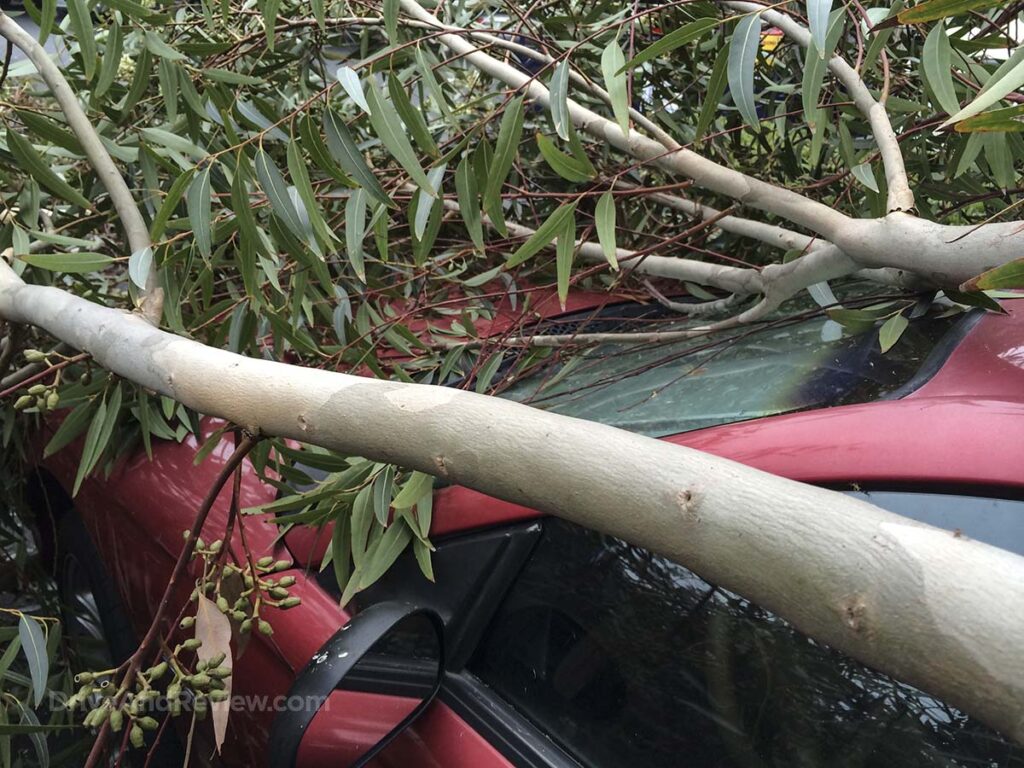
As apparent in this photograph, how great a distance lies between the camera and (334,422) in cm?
Answer: 108

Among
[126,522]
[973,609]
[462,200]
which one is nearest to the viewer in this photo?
[973,609]

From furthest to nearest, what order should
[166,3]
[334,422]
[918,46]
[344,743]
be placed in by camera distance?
[166,3], [918,46], [344,743], [334,422]

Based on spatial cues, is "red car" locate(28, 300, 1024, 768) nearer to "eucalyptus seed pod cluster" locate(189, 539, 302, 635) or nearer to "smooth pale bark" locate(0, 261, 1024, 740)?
"eucalyptus seed pod cluster" locate(189, 539, 302, 635)

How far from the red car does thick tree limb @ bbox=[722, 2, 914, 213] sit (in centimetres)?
23

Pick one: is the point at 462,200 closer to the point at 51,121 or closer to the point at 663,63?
the point at 51,121

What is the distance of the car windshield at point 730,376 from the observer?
1.53 metres

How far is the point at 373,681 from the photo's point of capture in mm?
1683

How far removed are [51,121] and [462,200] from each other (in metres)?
1.02

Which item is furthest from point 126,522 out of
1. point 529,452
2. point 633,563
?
point 529,452

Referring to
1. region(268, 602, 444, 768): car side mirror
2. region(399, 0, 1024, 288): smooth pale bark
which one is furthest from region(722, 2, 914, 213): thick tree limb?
region(268, 602, 444, 768): car side mirror

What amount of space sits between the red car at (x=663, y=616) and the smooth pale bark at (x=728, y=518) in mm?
371

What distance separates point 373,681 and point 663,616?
583mm

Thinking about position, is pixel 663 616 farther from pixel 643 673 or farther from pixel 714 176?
pixel 714 176

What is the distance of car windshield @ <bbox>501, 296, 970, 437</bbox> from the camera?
5.01 feet
